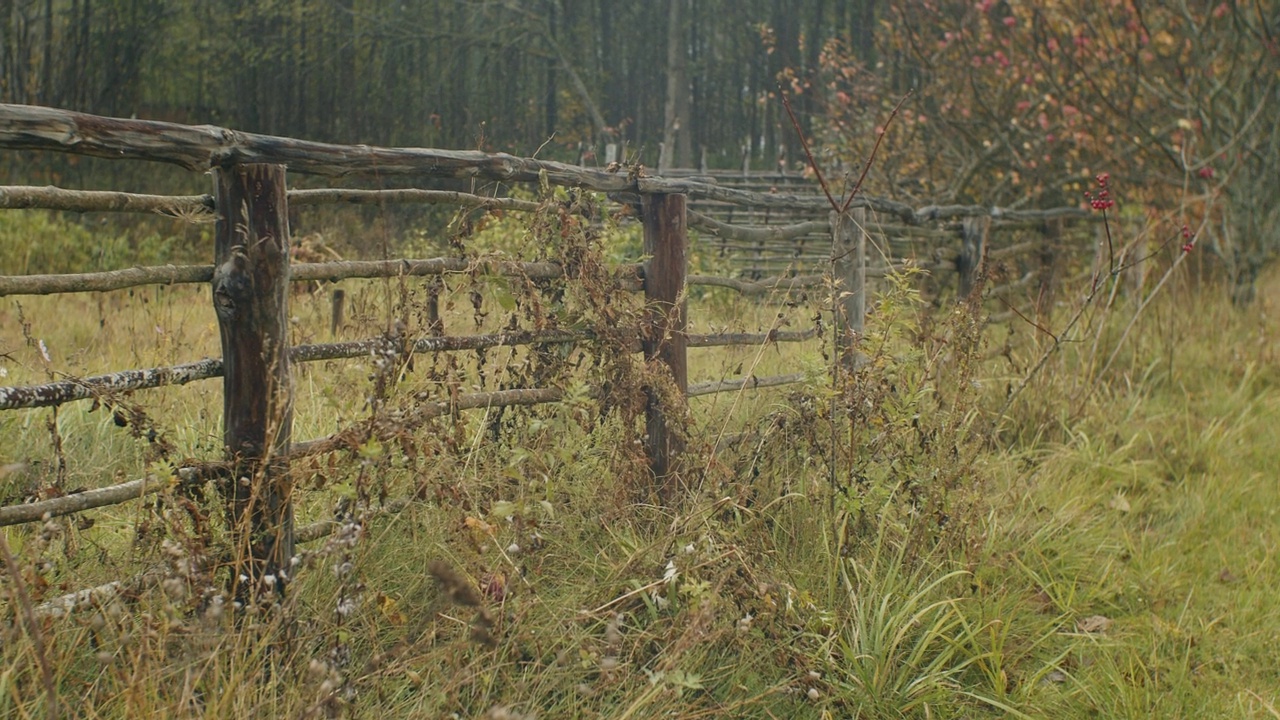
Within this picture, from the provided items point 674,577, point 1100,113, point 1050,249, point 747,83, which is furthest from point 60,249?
point 747,83

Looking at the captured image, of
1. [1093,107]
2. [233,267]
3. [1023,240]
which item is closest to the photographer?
[233,267]

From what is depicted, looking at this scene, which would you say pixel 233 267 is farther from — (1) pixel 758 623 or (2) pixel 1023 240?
(2) pixel 1023 240

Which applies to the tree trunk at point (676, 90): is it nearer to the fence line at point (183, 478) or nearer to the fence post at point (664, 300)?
the fence post at point (664, 300)

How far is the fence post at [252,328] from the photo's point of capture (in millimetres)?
2797

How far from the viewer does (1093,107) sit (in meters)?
10.2

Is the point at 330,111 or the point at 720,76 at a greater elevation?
the point at 720,76

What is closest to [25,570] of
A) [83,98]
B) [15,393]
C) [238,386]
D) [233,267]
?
[15,393]

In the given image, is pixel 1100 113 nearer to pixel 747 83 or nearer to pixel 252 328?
pixel 252 328

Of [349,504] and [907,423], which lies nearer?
[349,504]

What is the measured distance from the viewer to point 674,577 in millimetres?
2908

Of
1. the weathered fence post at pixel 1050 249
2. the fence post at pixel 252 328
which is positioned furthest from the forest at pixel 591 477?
the weathered fence post at pixel 1050 249

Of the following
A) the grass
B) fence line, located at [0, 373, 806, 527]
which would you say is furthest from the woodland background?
the grass

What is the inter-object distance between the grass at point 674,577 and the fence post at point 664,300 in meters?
0.21

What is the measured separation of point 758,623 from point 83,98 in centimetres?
1349
